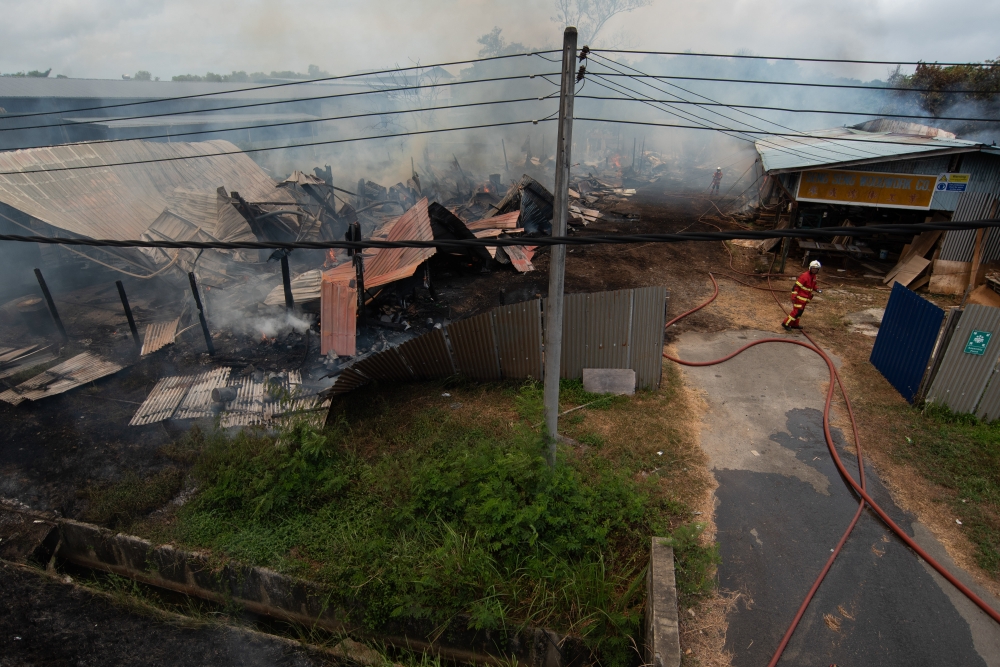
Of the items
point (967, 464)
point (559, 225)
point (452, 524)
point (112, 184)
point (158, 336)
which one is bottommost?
point (967, 464)

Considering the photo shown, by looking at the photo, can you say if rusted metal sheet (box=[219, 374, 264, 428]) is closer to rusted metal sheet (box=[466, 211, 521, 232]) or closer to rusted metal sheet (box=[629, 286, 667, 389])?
rusted metal sheet (box=[629, 286, 667, 389])

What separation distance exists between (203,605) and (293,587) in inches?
46.7

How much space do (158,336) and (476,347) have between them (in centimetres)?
584

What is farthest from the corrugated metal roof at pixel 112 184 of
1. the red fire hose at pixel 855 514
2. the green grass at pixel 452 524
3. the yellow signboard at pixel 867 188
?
the yellow signboard at pixel 867 188

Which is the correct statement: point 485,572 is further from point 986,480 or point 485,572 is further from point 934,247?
point 934,247

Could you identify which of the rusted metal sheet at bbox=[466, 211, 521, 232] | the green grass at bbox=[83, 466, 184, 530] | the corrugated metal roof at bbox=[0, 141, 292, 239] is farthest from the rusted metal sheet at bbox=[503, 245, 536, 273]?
the green grass at bbox=[83, 466, 184, 530]

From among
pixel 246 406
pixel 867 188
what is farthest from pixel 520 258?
pixel 867 188

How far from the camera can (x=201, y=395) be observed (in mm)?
7328

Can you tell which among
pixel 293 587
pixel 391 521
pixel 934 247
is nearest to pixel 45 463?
pixel 293 587

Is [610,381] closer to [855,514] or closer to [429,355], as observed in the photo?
[429,355]

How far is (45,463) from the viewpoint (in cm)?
645

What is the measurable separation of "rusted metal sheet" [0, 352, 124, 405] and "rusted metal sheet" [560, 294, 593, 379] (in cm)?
719

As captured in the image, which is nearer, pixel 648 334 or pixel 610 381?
pixel 648 334

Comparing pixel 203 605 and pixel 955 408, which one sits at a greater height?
pixel 955 408
